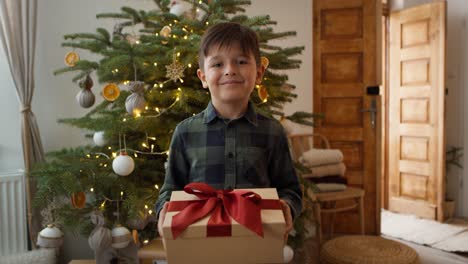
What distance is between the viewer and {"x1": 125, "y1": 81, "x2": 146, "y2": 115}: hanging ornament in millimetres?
1816

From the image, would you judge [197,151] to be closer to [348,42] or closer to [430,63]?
[348,42]

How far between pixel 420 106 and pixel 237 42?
361 centimetres

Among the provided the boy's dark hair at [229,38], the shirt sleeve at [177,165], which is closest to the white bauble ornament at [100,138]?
the shirt sleeve at [177,165]

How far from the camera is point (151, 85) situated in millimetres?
2094

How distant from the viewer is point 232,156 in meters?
1.14

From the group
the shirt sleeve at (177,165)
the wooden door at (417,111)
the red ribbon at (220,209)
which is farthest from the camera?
the wooden door at (417,111)

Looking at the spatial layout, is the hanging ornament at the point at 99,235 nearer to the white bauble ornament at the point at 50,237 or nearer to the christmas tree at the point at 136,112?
the christmas tree at the point at 136,112

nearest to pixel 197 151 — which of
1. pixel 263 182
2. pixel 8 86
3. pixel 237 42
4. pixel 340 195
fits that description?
pixel 263 182

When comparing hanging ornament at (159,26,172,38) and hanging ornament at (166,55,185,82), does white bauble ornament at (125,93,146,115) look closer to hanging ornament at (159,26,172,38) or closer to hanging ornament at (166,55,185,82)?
hanging ornament at (166,55,185,82)

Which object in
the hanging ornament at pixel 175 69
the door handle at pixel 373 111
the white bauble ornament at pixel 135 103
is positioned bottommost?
the door handle at pixel 373 111

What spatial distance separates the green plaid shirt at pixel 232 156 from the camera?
3.74 ft

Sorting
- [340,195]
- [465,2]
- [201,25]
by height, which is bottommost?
[340,195]

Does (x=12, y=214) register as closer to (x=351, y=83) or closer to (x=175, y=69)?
(x=175, y=69)

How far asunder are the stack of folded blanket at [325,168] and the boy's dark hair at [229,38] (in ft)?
7.07
